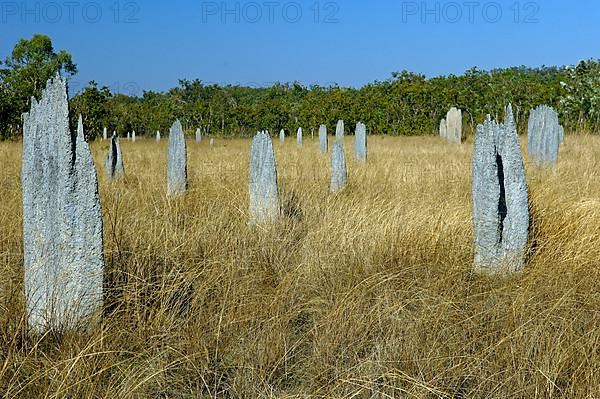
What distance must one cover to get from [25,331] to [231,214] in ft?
11.2

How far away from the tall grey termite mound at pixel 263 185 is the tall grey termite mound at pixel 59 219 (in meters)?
2.88

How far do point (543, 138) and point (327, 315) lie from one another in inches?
335

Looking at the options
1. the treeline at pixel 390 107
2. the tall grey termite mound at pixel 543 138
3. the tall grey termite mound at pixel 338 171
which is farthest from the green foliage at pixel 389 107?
the tall grey termite mound at pixel 338 171

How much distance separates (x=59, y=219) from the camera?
339 cm

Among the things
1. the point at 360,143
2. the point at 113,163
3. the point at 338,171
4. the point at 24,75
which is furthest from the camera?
the point at 24,75

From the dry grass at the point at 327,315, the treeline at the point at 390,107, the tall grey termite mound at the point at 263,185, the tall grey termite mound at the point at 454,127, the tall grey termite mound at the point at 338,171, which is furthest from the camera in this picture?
the treeline at the point at 390,107

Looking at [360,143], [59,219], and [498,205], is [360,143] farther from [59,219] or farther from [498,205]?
[59,219]

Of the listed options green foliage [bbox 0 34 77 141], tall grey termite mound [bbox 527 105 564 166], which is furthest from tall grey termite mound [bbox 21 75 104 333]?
green foliage [bbox 0 34 77 141]

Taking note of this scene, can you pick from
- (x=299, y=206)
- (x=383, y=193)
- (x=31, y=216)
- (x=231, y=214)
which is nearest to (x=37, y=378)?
(x=31, y=216)

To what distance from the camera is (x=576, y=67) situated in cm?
2694

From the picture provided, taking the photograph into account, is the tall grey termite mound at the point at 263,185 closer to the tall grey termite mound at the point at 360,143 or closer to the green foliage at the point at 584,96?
the tall grey termite mound at the point at 360,143

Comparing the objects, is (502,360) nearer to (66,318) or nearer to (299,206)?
(66,318)

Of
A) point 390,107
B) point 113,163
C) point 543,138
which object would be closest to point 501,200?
point 543,138

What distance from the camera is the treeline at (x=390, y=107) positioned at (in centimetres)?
2612
